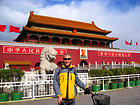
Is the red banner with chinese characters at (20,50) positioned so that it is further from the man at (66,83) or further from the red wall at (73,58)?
the man at (66,83)

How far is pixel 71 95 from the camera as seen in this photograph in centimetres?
210

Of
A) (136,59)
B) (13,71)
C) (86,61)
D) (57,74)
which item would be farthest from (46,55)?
(136,59)

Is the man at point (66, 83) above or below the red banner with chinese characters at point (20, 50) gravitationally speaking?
below

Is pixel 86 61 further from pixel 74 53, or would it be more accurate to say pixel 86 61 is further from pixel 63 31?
pixel 63 31

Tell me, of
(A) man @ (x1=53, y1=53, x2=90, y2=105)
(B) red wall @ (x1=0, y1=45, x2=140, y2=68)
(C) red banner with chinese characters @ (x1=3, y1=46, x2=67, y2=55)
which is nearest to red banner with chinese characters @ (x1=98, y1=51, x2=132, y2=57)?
(B) red wall @ (x1=0, y1=45, x2=140, y2=68)

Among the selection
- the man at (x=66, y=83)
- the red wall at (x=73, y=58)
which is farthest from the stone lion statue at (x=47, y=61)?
the red wall at (x=73, y=58)

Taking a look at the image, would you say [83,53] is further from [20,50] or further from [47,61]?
[47,61]

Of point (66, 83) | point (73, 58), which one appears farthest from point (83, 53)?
point (66, 83)

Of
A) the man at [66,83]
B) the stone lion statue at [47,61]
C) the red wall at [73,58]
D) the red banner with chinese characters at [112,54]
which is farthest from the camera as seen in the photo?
the red banner with chinese characters at [112,54]

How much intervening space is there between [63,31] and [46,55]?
49.7 feet

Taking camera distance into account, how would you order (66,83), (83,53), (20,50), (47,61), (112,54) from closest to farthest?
(66,83) → (47,61) → (20,50) → (83,53) → (112,54)

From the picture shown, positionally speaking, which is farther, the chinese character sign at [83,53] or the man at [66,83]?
the chinese character sign at [83,53]

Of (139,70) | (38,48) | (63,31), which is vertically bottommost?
(139,70)

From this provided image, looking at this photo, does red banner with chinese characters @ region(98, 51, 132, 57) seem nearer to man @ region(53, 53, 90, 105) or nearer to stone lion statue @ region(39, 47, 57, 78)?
stone lion statue @ region(39, 47, 57, 78)
